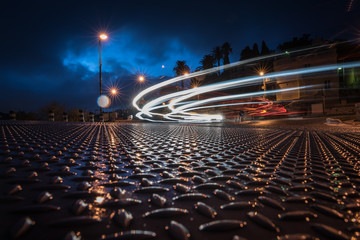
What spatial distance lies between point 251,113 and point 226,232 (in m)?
32.3

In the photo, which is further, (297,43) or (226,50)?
(226,50)

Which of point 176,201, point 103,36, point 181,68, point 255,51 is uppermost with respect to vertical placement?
point 255,51

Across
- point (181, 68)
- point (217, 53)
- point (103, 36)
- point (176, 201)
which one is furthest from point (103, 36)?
point (217, 53)

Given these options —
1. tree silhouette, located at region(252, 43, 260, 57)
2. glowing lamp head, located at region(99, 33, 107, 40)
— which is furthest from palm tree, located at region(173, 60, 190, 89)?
glowing lamp head, located at region(99, 33, 107, 40)

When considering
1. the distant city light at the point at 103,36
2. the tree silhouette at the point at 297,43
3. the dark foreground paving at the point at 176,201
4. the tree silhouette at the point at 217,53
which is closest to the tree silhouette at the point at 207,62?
the tree silhouette at the point at 217,53

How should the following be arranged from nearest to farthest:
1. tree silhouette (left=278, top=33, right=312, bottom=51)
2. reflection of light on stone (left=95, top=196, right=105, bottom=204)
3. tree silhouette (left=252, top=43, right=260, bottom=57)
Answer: reflection of light on stone (left=95, top=196, right=105, bottom=204)
tree silhouette (left=278, top=33, right=312, bottom=51)
tree silhouette (left=252, top=43, right=260, bottom=57)

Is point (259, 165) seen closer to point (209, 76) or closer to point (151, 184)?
point (151, 184)

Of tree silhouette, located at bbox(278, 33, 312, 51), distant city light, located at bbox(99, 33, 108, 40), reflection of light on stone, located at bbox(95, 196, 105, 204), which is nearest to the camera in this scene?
reflection of light on stone, located at bbox(95, 196, 105, 204)

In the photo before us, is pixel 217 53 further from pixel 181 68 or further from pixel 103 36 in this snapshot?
pixel 103 36

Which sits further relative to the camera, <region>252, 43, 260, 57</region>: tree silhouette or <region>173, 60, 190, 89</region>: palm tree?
<region>252, 43, 260, 57</region>: tree silhouette

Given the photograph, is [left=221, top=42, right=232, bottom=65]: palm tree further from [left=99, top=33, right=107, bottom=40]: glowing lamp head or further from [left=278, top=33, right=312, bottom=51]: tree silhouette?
[left=99, top=33, right=107, bottom=40]: glowing lamp head

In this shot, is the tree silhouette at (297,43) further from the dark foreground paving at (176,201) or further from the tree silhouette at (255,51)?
the dark foreground paving at (176,201)

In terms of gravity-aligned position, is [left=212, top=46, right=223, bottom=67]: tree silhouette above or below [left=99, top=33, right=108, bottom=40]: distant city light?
above

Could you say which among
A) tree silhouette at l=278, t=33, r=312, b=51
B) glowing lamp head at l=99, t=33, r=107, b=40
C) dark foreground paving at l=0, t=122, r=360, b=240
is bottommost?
dark foreground paving at l=0, t=122, r=360, b=240
